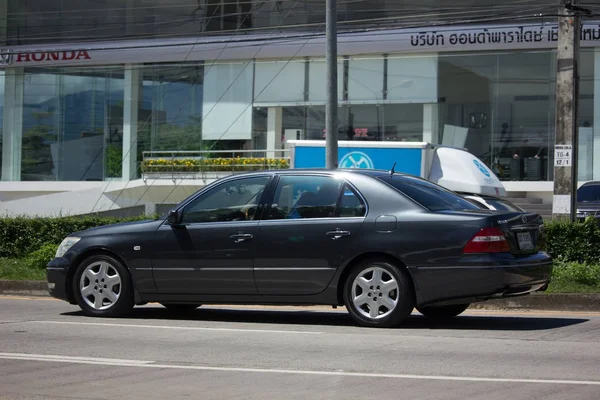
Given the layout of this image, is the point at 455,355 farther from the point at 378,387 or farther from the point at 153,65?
the point at 153,65

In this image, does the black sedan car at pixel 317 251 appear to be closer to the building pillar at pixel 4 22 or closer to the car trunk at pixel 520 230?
the car trunk at pixel 520 230

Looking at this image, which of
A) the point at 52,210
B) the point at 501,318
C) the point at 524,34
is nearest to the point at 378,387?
the point at 501,318

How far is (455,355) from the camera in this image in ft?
26.6

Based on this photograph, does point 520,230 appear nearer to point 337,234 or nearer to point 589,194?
point 337,234

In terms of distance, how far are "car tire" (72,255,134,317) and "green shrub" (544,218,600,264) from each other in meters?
6.47

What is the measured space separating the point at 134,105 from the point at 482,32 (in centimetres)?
1317

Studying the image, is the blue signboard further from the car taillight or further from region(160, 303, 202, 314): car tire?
the car taillight

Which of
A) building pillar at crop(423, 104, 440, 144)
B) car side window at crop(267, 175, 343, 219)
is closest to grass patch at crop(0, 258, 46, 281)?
car side window at crop(267, 175, 343, 219)

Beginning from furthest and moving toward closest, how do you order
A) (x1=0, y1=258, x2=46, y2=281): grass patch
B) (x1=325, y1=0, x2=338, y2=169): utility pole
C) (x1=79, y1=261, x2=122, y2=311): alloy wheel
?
(x1=325, y1=0, x2=338, y2=169): utility pole, (x1=0, y1=258, x2=46, y2=281): grass patch, (x1=79, y1=261, x2=122, y2=311): alloy wheel

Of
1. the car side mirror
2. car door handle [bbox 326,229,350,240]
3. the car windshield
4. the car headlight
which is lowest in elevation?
the car headlight

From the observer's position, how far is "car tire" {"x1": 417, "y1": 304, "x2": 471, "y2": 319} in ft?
34.8

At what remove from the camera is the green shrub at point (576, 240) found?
14070 mm

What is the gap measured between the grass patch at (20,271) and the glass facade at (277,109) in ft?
57.3

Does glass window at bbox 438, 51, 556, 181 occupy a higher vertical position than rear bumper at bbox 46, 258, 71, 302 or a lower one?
higher
